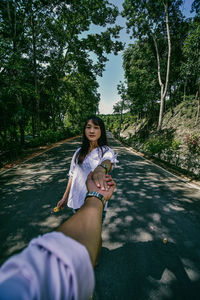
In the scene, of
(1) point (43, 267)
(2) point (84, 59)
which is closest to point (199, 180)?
(1) point (43, 267)

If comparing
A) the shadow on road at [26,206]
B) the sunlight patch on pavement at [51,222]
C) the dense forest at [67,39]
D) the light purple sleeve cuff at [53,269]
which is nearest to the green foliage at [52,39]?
the dense forest at [67,39]

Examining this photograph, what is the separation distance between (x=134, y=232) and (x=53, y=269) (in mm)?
3001

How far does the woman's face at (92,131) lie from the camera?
6.18 ft

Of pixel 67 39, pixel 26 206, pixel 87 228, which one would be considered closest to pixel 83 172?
pixel 87 228

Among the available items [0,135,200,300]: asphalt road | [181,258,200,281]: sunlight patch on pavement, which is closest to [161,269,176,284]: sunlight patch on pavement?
[0,135,200,300]: asphalt road

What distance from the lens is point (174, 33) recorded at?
14797 millimetres

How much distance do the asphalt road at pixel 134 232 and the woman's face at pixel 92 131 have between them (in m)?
2.04

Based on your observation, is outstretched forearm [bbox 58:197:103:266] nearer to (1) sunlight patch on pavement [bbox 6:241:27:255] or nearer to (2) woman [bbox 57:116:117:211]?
(2) woman [bbox 57:116:117:211]

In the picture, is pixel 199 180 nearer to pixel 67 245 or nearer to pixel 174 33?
pixel 67 245

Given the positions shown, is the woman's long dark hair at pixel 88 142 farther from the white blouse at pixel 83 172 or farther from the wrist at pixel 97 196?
the wrist at pixel 97 196

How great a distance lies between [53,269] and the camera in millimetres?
418

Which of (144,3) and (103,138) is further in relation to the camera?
(144,3)

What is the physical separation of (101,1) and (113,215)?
51.8ft

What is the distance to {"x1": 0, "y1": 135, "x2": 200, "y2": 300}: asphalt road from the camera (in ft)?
6.34
